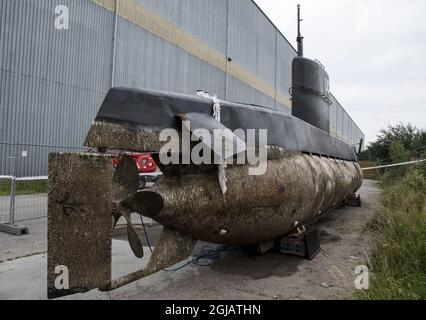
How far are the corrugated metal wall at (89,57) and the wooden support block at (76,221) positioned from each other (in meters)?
10.1

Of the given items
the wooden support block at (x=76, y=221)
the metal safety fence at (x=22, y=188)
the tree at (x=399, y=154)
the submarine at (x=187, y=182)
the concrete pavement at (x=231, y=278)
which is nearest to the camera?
the wooden support block at (x=76, y=221)

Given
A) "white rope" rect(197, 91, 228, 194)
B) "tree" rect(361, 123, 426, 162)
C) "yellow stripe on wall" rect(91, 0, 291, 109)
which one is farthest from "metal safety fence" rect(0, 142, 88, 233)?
"tree" rect(361, 123, 426, 162)

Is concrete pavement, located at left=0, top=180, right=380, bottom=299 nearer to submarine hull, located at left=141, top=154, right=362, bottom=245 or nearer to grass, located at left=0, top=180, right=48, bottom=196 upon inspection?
submarine hull, located at left=141, top=154, right=362, bottom=245

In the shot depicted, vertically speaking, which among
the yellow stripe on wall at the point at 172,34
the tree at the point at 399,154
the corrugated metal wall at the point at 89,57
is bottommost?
the tree at the point at 399,154

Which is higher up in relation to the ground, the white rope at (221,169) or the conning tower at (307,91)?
the conning tower at (307,91)

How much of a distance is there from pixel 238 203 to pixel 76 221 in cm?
143

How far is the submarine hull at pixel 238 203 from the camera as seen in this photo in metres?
3.04

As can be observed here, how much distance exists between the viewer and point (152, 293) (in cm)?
335

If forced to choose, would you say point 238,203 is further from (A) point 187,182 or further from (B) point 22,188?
(B) point 22,188

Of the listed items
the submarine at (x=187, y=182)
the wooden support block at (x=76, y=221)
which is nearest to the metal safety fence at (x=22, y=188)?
the submarine at (x=187, y=182)

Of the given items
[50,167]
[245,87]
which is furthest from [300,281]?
[245,87]

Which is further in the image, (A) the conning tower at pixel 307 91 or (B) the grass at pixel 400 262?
(A) the conning tower at pixel 307 91

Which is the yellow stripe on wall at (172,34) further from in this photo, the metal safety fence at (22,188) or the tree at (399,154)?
the tree at (399,154)

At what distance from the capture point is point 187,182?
3096 mm
